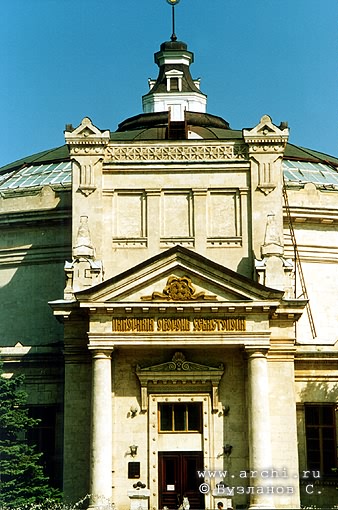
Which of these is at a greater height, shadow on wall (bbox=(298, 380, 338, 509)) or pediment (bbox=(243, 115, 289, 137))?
pediment (bbox=(243, 115, 289, 137))

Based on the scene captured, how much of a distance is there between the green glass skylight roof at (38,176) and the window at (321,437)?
64.3 ft

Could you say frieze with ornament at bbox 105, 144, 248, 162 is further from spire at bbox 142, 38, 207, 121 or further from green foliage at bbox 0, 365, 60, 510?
spire at bbox 142, 38, 207, 121

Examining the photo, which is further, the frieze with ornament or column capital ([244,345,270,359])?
the frieze with ornament

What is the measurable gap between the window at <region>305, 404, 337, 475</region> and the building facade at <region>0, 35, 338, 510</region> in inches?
2.5

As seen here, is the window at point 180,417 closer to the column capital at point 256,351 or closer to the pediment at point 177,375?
the pediment at point 177,375

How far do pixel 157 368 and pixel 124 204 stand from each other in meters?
7.88

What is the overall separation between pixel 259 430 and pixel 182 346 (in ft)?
15.2

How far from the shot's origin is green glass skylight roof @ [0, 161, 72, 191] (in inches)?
2384

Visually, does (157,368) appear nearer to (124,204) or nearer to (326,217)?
(124,204)

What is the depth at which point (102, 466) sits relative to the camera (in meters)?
42.8

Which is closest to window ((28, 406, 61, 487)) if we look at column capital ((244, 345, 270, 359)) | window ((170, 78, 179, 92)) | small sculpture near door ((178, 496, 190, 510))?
small sculpture near door ((178, 496, 190, 510))

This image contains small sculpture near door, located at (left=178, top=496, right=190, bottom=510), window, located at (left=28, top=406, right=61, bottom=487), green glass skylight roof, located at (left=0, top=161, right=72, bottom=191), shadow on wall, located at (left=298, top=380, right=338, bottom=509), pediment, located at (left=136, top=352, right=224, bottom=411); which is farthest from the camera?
green glass skylight roof, located at (left=0, top=161, right=72, bottom=191)

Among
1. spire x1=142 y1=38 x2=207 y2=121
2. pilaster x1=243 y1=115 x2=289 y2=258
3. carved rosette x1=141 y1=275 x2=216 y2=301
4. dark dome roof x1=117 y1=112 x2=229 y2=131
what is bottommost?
carved rosette x1=141 y1=275 x2=216 y2=301

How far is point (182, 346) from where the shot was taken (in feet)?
144
